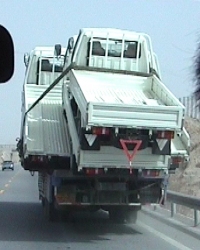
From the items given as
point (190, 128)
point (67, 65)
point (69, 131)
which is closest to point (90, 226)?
point (69, 131)

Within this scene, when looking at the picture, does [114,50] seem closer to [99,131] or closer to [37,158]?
[37,158]

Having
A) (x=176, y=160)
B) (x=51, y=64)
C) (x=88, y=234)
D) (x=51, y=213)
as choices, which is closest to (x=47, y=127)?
(x=51, y=213)

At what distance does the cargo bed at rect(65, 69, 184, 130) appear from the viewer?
12.8 m

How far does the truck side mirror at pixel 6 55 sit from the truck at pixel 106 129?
25.8 feet

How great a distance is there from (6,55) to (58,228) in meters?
11.2

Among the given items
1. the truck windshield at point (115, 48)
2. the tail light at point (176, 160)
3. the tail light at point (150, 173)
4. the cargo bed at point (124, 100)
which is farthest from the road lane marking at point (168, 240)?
the truck windshield at point (115, 48)

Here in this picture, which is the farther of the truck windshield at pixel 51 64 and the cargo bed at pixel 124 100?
the truck windshield at pixel 51 64

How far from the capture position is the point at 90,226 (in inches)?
633

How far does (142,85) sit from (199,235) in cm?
346

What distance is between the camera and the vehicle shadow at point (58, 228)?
45.8ft

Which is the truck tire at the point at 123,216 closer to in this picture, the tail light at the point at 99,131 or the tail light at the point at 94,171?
the tail light at the point at 94,171

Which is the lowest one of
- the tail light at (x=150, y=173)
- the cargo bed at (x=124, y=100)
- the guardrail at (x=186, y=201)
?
the guardrail at (x=186, y=201)

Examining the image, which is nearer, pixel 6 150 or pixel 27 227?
Answer: pixel 27 227

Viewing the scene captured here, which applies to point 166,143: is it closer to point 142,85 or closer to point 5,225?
point 142,85
